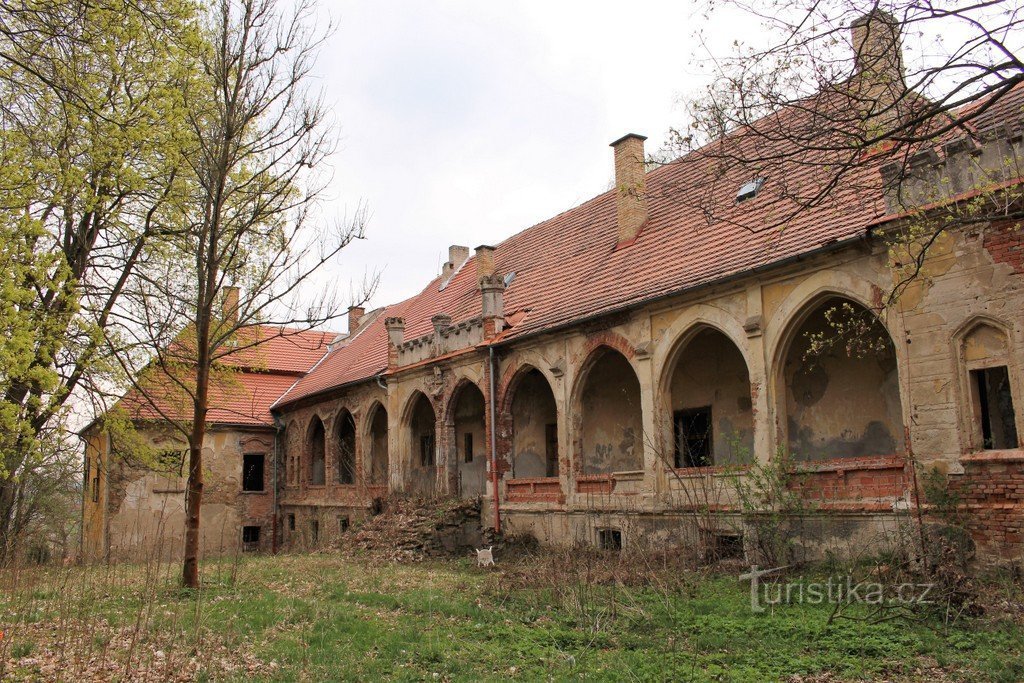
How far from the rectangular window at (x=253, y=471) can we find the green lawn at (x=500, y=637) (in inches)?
753

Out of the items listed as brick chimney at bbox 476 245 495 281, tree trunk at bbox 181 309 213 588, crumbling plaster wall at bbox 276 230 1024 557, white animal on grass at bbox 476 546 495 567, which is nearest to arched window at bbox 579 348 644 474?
crumbling plaster wall at bbox 276 230 1024 557

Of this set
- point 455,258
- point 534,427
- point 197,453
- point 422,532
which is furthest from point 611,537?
point 455,258

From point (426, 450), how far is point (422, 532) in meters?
6.01

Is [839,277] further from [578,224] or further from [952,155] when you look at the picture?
[578,224]

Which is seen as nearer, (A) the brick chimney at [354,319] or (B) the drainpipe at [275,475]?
(B) the drainpipe at [275,475]

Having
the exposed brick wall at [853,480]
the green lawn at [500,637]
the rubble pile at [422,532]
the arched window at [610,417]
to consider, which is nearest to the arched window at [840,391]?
the exposed brick wall at [853,480]

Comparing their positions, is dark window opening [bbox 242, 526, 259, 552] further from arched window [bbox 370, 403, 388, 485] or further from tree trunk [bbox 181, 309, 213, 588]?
tree trunk [bbox 181, 309, 213, 588]

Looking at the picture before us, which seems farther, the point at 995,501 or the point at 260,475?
the point at 260,475

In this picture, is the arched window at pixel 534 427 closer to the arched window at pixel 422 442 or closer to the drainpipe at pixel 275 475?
the arched window at pixel 422 442

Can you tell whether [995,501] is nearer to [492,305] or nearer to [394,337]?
[492,305]

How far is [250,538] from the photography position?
30.2 m

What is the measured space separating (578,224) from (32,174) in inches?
546

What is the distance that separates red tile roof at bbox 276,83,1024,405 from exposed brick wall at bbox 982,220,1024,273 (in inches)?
58.4

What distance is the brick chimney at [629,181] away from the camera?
1873 cm
